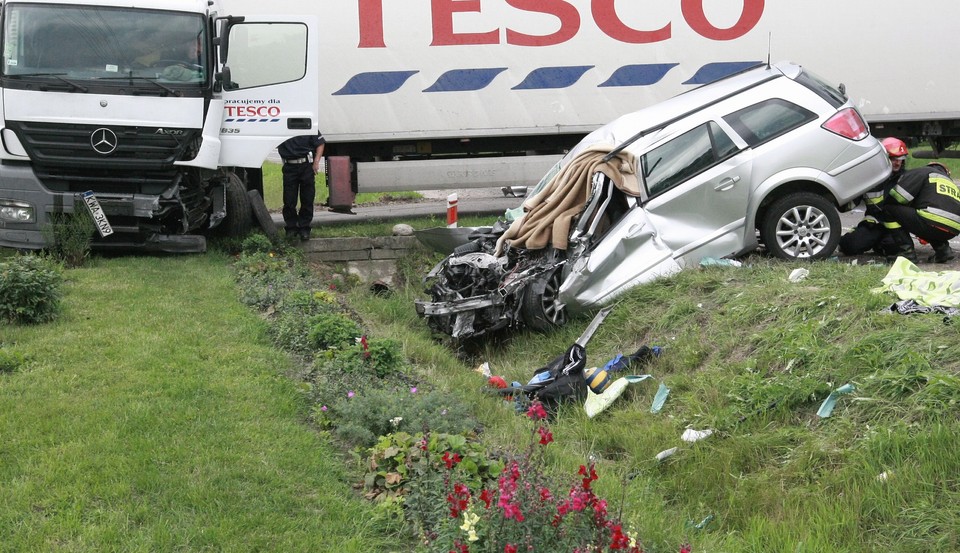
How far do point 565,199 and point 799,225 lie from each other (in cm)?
218

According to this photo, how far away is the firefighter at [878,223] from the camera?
9.45m

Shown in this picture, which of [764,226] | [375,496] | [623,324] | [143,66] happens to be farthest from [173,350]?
[764,226]

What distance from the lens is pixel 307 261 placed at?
39.6 feet

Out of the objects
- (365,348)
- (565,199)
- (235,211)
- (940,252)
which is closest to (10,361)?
(365,348)

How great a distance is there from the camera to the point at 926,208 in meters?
9.18

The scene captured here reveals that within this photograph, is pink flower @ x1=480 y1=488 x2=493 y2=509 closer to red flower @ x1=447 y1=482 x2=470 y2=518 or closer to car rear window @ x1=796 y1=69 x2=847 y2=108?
red flower @ x1=447 y1=482 x2=470 y2=518

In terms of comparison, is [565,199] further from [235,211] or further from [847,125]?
[235,211]

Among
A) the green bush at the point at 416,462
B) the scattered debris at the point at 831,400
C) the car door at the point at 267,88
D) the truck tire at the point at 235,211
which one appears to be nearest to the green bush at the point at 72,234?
the car door at the point at 267,88

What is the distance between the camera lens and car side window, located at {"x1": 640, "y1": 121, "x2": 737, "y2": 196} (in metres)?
9.00

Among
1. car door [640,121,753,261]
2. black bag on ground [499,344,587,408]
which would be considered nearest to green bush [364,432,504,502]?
black bag on ground [499,344,587,408]

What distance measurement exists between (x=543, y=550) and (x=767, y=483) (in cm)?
228

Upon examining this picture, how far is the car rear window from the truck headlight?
7900 millimetres

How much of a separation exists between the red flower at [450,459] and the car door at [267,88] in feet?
22.5

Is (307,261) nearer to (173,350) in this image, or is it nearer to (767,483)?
(173,350)
